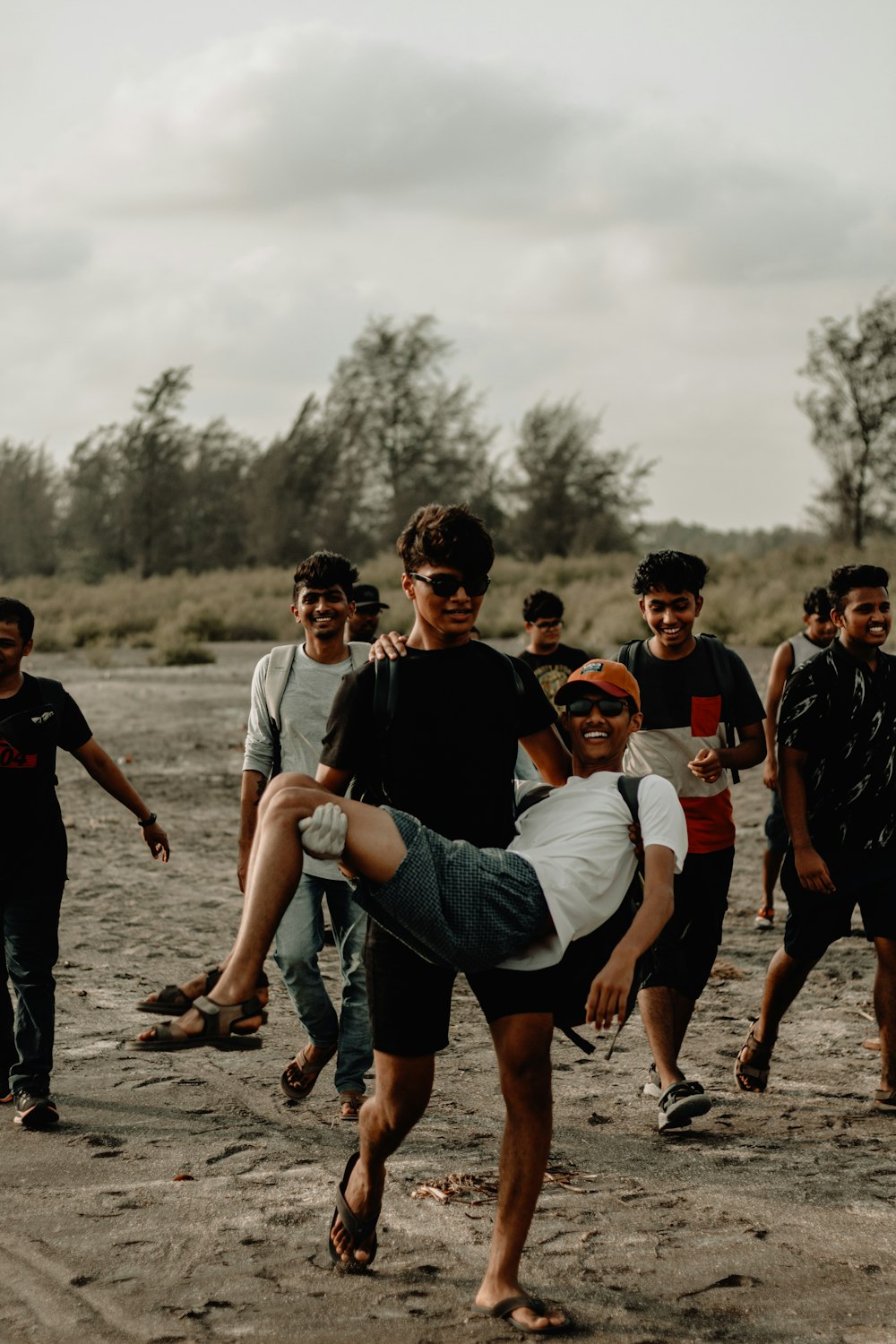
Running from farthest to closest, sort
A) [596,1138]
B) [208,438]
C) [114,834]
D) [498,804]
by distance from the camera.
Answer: [208,438], [114,834], [596,1138], [498,804]

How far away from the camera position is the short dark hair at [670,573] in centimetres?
530

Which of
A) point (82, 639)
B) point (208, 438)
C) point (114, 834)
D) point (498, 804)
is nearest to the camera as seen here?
point (498, 804)

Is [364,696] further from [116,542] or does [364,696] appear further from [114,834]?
[116,542]

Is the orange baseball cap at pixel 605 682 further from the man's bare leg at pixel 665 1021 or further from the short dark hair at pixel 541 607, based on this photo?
the short dark hair at pixel 541 607

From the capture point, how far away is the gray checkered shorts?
3387 millimetres

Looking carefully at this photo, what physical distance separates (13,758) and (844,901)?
3.12 meters

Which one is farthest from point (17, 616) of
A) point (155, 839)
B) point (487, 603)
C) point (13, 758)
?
point (487, 603)

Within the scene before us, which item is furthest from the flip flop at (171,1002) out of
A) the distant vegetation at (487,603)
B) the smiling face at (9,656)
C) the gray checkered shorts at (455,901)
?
the distant vegetation at (487,603)

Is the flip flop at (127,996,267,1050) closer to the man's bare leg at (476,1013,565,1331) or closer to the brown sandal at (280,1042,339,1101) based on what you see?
the man's bare leg at (476,1013,565,1331)

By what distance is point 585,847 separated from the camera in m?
3.68

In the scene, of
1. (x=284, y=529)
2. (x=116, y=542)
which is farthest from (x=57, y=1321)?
(x=116, y=542)

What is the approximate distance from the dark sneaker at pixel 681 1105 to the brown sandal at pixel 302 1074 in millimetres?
1251

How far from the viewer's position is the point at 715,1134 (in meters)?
5.09

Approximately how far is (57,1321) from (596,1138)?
6.73 feet
